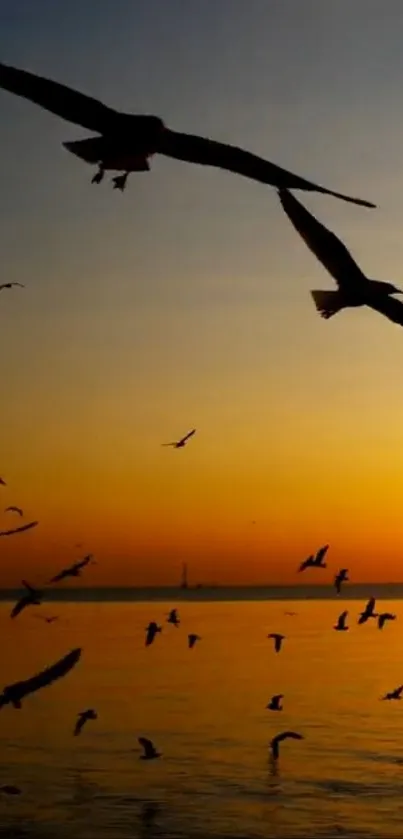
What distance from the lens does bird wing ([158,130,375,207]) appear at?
198 centimetres

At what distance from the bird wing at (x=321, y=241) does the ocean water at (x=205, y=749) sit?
24.7 metres

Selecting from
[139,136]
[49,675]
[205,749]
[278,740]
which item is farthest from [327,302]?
[205,749]

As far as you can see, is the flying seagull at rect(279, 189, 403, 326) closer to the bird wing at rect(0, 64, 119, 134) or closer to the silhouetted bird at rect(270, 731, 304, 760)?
the bird wing at rect(0, 64, 119, 134)

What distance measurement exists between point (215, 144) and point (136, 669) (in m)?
60.2

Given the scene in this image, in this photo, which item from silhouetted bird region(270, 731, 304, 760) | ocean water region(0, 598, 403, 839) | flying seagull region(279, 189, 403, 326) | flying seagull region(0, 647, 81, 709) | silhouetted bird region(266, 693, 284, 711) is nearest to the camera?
flying seagull region(279, 189, 403, 326)

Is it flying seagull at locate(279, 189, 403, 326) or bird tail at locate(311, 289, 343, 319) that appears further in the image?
bird tail at locate(311, 289, 343, 319)

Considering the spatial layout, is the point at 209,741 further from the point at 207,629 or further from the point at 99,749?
the point at 207,629

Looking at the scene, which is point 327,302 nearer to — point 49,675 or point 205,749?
point 49,675

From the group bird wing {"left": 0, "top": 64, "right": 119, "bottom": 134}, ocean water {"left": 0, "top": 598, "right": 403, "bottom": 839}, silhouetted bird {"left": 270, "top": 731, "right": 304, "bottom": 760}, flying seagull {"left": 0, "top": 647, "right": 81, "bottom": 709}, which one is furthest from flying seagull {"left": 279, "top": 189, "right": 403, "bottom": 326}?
silhouetted bird {"left": 270, "top": 731, "right": 304, "bottom": 760}

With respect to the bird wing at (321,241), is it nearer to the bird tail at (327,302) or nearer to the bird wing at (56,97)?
the bird tail at (327,302)

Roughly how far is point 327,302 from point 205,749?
3527 centimetres

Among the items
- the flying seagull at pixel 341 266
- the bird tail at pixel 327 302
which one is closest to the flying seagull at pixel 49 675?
the bird tail at pixel 327 302

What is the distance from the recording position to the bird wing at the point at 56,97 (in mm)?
1887

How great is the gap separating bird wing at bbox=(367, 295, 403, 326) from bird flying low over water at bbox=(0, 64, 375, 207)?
0.16m
